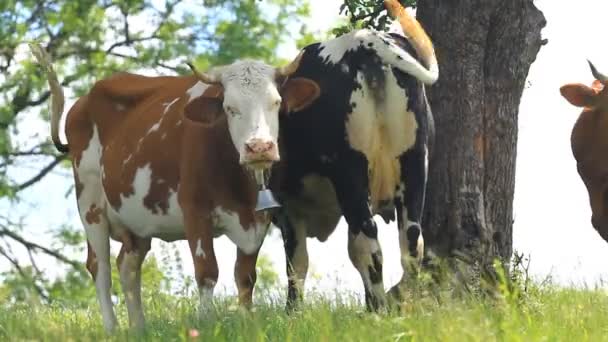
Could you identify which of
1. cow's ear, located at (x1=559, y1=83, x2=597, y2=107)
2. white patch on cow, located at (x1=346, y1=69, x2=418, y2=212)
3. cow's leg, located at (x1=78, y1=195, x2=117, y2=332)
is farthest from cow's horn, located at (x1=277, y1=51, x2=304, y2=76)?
cow's ear, located at (x1=559, y1=83, x2=597, y2=107)

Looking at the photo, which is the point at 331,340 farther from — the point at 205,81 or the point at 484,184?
the point at 484,184

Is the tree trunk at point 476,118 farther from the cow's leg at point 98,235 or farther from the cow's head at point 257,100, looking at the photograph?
the cow's leg at point 98,235

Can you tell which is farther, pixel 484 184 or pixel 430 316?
pixel 484 184

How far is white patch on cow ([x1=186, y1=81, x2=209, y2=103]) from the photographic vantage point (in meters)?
8.85

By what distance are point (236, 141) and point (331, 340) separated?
2.13 metres

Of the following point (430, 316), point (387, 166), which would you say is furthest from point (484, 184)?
point (430, 316)

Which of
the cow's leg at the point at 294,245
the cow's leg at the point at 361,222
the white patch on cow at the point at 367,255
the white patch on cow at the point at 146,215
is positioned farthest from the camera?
the cow's leg at the point at 294,245

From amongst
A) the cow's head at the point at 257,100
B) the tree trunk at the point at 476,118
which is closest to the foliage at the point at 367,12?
the tree trunk at the point at 476,118

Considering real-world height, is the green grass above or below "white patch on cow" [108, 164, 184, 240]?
below

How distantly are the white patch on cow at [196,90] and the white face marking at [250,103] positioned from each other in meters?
0.63

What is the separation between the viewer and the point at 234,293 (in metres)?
8.41

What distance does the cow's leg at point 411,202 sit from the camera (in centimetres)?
835

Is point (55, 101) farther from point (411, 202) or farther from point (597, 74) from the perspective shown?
point (597, 74)

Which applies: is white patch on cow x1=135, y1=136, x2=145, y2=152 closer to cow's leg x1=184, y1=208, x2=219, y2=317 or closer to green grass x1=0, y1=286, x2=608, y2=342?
cow's leg x1=184, y1=208, x2=219, y2=317
